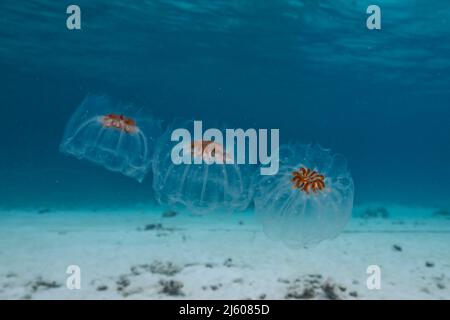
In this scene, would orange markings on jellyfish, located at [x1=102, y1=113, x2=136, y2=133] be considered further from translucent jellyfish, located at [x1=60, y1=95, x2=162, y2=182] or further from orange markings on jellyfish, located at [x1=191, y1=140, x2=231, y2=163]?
orange markings on jellyfish, located at [x1=191, y1=140, x2=231, y2=163]

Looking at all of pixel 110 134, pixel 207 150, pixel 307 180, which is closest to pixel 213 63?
pixel 110 134

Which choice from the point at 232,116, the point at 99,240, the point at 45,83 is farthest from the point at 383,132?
the point at 99,240

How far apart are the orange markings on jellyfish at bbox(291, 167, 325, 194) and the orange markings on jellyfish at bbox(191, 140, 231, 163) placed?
166 centimetres

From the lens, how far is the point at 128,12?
105 feet

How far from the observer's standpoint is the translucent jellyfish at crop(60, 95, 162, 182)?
1021cm

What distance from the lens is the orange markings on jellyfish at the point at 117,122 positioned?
404 inches

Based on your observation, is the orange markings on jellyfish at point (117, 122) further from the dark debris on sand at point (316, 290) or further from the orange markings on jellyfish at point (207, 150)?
the dark debris on sand at point (316, 290)

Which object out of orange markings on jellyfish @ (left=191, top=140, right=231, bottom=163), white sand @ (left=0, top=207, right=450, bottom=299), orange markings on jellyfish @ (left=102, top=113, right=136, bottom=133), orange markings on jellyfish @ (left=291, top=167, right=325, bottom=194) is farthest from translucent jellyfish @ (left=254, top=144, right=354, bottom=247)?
orange markings on jellyfish @ (left=102, top=113, right=136, bottom=133)

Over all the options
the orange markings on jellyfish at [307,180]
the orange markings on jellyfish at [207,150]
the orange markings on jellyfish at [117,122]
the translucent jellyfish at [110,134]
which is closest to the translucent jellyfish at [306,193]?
the orange markings on jellyfish at [307,180]

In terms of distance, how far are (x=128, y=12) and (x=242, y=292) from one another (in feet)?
91.1

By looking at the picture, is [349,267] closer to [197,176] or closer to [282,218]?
[282,218]

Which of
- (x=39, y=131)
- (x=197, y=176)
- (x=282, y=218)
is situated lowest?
(x=282, y=218)

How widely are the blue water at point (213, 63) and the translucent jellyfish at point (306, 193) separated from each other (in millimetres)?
448

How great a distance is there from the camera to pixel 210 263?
11312 millimetres
